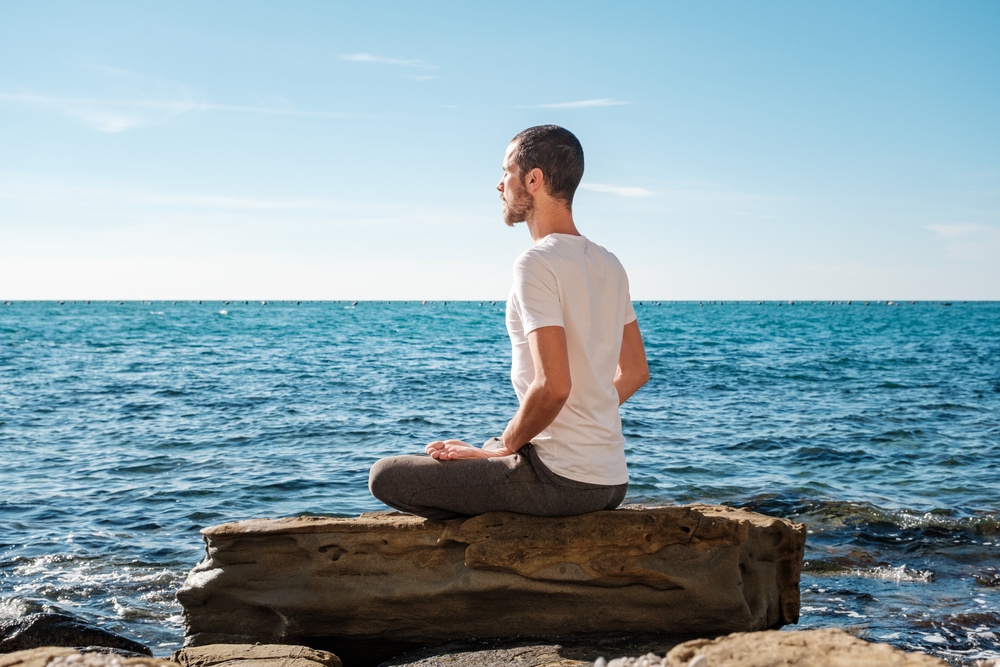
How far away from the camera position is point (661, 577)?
4.14 meters

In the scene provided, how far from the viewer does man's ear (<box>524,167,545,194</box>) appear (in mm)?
3699

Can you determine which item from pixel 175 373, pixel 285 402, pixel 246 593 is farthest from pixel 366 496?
pixel 175 373

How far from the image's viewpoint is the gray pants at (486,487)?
392 centimetres

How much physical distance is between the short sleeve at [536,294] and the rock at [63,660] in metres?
1.90

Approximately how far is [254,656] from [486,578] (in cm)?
114

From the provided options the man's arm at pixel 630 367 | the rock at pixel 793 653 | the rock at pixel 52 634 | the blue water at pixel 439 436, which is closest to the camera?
the rock at pixel 793 653

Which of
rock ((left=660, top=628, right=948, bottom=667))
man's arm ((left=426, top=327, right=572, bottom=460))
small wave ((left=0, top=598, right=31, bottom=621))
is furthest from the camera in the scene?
small wave ((left=0, top=598, right=31, bottom=621))

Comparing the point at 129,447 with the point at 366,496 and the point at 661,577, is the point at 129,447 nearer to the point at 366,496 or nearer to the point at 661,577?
the point at 366,496

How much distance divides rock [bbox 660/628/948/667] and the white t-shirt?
1.28 m

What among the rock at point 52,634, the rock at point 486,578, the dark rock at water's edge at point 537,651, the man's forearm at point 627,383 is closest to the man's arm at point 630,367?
the man's forearm at point 627,383

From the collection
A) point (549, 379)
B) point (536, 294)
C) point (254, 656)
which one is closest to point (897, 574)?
point (549, 379)

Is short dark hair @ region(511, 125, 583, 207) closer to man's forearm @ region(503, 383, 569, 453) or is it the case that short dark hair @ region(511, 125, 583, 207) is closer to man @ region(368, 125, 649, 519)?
man @ region(368, 125, 649, 519)

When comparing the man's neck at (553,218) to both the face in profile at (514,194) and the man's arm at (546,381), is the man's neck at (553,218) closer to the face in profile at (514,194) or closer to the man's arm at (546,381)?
the face in profile at (514,194)

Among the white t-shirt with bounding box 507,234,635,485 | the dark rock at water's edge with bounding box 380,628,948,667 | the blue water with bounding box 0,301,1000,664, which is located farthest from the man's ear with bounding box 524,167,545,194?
the blue water with bounding box 0,301,1000,664
